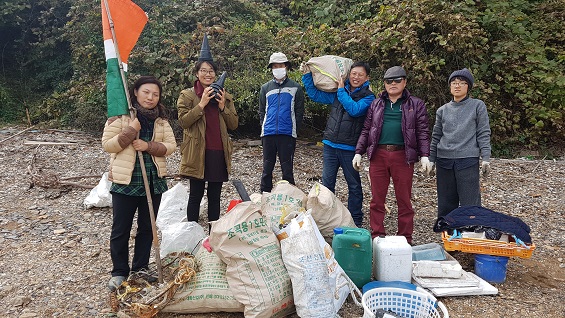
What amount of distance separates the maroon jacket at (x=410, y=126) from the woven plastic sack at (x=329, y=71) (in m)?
0.52

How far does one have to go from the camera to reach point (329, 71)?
13.9 ft

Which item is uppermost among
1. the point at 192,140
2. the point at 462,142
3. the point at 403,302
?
the point at 192,140

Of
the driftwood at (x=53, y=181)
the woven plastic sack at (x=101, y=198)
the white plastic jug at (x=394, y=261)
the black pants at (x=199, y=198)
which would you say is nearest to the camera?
the white plastic jug at (x=394, y=261)

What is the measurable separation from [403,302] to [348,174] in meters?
1.60

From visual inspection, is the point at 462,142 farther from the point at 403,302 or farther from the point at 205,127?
the point at 205,127

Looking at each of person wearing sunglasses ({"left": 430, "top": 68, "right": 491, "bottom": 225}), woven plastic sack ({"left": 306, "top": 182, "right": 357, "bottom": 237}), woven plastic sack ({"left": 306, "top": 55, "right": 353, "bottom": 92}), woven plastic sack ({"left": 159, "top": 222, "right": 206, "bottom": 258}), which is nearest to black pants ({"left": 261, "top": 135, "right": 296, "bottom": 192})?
woven plastic sack ({"left": 306, "top": 55, "right": 353, "bottom": 92})

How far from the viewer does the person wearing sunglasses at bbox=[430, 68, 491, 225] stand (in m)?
3.76

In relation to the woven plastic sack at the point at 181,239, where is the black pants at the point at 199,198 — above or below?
above

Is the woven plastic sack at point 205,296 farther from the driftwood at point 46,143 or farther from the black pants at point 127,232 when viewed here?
the driftwood at point 46,143

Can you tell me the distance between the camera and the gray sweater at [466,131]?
148 inches

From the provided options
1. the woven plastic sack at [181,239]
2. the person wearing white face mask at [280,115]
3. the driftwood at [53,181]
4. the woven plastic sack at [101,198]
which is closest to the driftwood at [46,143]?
the driftwood at [53,181]

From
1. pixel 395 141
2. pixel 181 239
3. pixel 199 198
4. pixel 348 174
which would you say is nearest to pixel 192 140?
pixel 199 198

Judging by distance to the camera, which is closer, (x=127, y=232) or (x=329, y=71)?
(x=127, y=232)

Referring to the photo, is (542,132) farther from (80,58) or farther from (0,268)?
(80,58)
